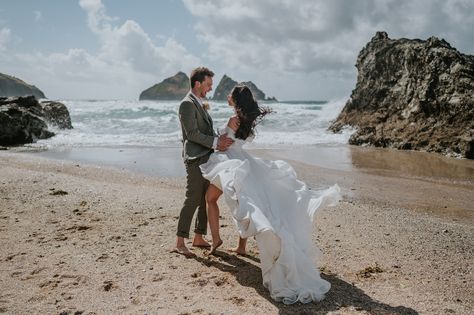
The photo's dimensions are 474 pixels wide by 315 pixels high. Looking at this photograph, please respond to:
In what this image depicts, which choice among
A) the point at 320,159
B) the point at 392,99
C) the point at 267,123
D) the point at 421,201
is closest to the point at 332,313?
the point at 421,201

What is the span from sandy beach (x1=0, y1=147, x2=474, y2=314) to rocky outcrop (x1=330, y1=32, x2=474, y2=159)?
8543 mm

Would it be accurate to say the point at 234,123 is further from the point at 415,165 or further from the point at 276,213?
the point at 415,165

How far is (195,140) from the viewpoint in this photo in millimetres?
5352

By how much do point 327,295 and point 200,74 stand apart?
10.3ft

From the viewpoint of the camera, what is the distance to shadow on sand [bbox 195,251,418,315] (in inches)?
161

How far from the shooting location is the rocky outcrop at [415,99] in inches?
724

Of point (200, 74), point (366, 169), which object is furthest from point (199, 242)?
point (366, 169)

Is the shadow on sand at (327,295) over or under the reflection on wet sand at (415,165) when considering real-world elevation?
under

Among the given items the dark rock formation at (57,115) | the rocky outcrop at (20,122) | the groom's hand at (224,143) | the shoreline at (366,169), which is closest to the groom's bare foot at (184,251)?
the groom's hand at (224,143)

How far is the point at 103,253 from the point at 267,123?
95.6ft

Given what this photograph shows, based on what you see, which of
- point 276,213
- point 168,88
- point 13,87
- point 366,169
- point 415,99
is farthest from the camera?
point 13,87

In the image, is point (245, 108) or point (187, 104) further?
point (187, 104)

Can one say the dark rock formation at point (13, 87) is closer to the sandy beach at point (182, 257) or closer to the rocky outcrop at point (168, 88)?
the rocky outcrop at point (168, 88)

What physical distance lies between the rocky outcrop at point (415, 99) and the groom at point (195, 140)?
13872mm
